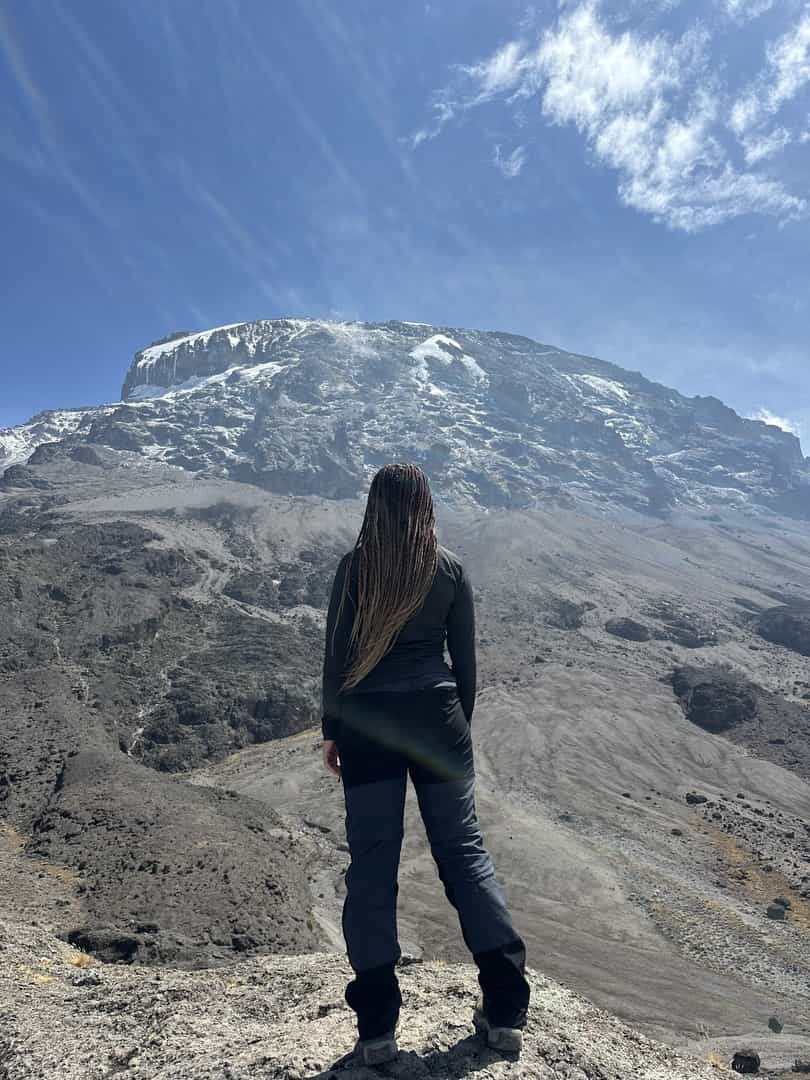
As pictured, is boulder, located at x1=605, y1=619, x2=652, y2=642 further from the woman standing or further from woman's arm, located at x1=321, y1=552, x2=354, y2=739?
woman's arm, located at x1=321, y1=552, x2=354, y2=739

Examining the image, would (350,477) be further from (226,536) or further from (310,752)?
(310,752)

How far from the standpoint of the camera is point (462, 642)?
9.02 ft

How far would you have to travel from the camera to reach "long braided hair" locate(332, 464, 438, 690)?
2.55 m

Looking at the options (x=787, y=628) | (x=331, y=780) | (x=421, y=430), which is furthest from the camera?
(x=421, y=430)

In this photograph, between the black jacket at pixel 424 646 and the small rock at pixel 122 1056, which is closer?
the black jacket at pixel 424 646

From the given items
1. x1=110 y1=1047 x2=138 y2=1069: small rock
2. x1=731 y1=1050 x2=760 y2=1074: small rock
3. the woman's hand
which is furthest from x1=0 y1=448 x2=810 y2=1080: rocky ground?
x1=731 y1=1050 x2=760 y2=1074: small rock

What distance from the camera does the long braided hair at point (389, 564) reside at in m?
2.55

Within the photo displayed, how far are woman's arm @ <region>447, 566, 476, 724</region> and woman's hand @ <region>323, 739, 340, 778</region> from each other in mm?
525

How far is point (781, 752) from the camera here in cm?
3062

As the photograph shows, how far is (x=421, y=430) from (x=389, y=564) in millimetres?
142392

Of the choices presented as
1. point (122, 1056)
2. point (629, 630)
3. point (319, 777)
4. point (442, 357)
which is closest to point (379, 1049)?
point (122, 1056)

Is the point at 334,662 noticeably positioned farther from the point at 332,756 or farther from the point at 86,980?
the point at 86,980

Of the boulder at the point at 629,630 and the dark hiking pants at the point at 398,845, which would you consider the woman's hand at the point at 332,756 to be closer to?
the dark hiking pants at the point at 398,845

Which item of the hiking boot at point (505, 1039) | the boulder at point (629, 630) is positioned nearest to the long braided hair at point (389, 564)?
the hiking boot at point (505, 1039)
